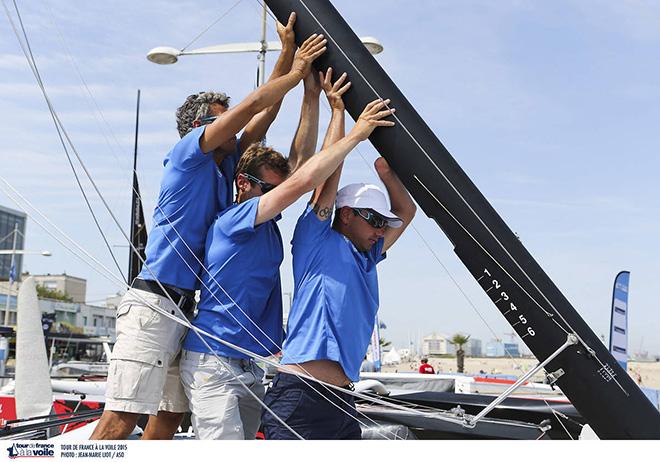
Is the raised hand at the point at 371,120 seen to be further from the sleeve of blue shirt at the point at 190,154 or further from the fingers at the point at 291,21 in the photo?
the sleeve of blue shirt at the point at 190,154

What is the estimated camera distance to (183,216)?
3.07 meters

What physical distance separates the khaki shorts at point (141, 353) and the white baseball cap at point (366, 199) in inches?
32.2

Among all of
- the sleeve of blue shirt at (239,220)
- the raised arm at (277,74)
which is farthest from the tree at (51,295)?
the sleeve of blue shirt at (239,220)

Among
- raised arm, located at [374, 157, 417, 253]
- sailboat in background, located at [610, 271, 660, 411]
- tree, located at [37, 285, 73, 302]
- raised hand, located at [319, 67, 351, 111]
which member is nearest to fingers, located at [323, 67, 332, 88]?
raised hand, located at [319, 67, 351, 111]

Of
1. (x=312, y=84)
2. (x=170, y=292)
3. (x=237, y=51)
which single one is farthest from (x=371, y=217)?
(x=237, y=51)

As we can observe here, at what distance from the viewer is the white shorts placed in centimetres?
288

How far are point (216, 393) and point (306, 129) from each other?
1.21 meters

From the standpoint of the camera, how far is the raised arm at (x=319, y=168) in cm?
278

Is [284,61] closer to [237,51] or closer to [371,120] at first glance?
[371,120]

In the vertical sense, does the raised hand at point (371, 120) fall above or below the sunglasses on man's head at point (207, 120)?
below

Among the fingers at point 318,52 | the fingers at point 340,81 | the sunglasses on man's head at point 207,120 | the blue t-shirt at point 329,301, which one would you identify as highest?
the fingers at point 318,52

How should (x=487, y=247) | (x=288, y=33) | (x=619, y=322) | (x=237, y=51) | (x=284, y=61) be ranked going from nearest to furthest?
(x=487, y=247)
(x=288, y=33)
(x=284, y=61)
(x=237, y=51)
(x=619, y=322)

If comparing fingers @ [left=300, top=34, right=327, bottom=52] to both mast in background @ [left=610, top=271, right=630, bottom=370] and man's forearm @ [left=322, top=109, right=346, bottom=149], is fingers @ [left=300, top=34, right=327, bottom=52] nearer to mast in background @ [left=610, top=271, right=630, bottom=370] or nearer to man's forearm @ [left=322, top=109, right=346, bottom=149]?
man's forearm @ [left=322, top=109, right=346, bottom=149]

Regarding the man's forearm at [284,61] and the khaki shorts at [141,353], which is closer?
the khaki shorts at [141,353]
